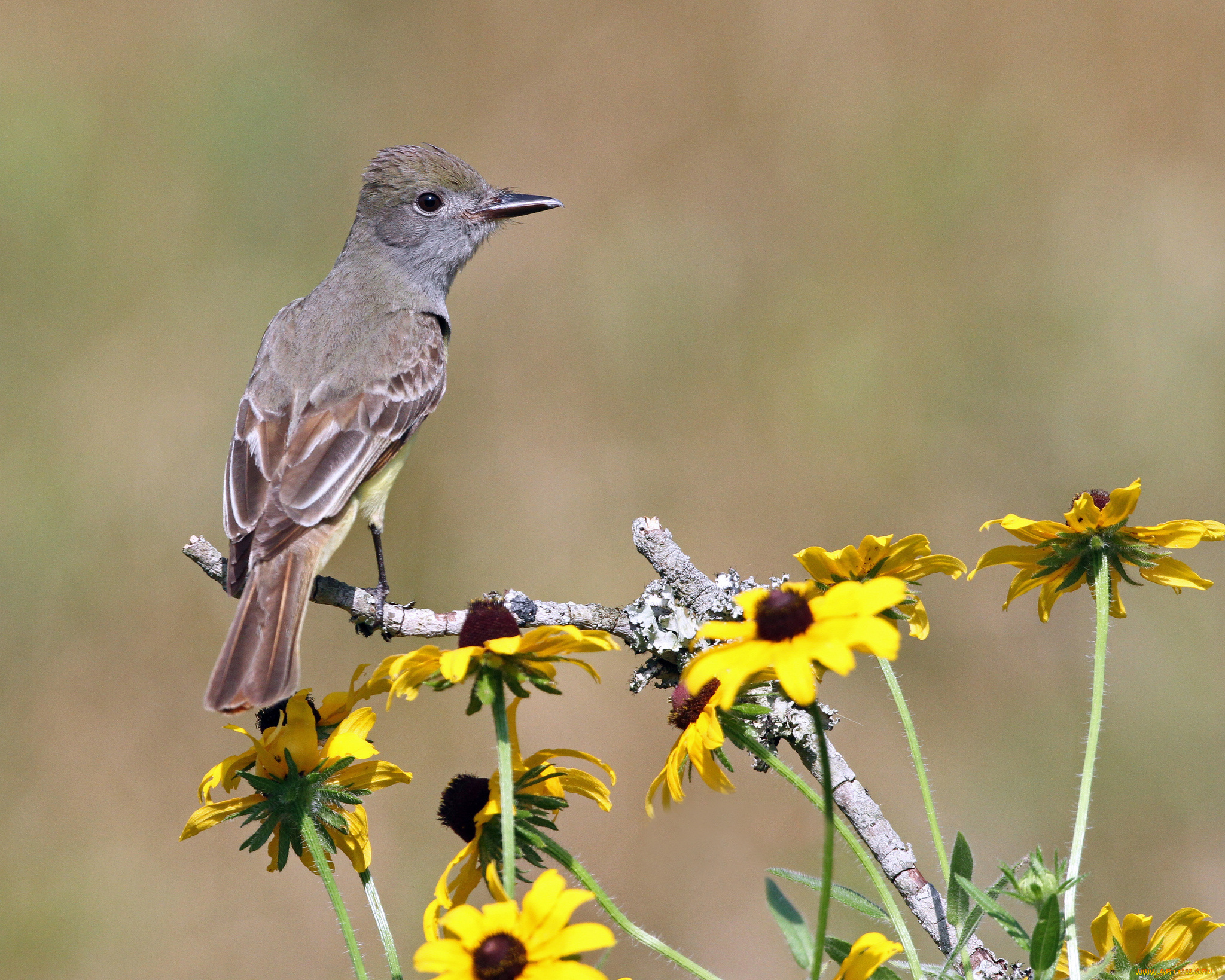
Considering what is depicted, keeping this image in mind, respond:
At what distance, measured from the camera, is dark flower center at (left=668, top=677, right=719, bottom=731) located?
2182 millimetres

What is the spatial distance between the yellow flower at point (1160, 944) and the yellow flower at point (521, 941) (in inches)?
39.8

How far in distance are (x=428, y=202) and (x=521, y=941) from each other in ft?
16.7

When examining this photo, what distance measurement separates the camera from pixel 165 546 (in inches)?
273

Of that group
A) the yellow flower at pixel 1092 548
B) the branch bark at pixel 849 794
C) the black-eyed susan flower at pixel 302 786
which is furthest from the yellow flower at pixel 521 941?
the yellow flower at pixel 1092 548

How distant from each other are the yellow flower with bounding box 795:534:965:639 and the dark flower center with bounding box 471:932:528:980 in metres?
1.03

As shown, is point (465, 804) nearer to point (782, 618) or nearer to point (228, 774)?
point (228, 774)

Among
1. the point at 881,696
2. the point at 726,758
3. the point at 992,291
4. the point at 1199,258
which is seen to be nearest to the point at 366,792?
the point at 726,758

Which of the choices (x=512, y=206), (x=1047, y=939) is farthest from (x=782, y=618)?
(x=512, y=206)

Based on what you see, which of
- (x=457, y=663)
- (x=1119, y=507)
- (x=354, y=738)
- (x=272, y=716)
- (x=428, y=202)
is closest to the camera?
(x=457, y=663)

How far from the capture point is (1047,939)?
1.55m

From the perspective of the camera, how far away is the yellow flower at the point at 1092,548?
7.16ft

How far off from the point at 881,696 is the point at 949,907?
16.3 feet

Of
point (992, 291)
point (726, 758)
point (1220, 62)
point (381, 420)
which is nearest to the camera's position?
point (726, 758)

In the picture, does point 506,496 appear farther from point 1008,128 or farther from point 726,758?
point 726,758
